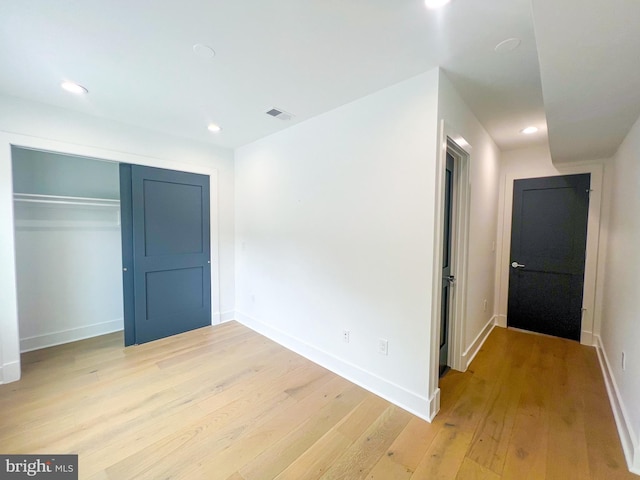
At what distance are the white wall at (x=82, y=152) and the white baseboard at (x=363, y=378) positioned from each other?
1302 millimetres

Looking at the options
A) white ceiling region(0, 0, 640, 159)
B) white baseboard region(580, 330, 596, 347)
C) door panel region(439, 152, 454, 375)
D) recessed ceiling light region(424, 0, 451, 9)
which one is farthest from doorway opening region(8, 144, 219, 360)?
white baseboard region(580, 330, 596, 347)

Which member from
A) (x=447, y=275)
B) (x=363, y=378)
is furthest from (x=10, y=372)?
(x=447, y=275)

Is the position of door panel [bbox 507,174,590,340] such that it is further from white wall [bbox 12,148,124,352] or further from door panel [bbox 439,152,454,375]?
white wall [bbox 12,148,124,352]

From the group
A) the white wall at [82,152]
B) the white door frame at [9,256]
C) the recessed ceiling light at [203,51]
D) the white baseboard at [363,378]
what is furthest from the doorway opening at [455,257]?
the white door frame at [9,256]

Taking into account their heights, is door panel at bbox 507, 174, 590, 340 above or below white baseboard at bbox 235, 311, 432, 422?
above

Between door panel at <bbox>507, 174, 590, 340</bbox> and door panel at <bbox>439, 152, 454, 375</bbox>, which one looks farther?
door panel at <bbox>507, 174, 590, 340</bbox>

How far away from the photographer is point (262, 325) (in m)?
3.37

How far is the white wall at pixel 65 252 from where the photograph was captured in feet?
9.30

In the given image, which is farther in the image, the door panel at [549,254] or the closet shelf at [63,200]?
the door panel at [549,254]

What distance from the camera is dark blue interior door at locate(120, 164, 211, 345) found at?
3.02 metres

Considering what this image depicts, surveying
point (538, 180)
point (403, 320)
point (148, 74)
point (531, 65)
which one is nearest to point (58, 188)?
point (148, 74)

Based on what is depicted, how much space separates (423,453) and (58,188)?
4.42 m

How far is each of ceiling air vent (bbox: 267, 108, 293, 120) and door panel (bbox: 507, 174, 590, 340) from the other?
3260 millimetres

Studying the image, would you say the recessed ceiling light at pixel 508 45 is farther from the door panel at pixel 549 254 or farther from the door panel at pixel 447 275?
the door panel at pixel 549 254
